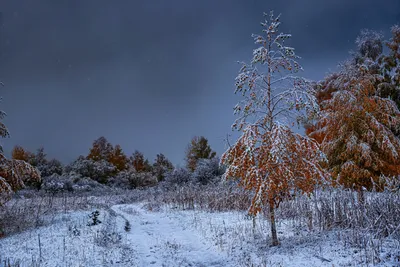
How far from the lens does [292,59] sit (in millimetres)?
8047

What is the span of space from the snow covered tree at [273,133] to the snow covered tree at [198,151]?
4060 centimetres

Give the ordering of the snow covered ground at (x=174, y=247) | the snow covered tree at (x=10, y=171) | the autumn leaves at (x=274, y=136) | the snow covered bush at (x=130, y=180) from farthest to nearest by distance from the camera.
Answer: the snow covered bush at (x=130, y=180) → the snow covered tree at (x=10, y=171) → the autumn leaves at (x=274, y=136) → the snow covered ground at (x=174, y=247)

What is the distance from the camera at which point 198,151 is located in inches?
1935

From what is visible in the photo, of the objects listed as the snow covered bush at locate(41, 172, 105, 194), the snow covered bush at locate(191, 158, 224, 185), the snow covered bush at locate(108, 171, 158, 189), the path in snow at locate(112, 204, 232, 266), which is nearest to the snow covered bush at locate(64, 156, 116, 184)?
the snow covered bush at locate(108, 171, 158, 189)

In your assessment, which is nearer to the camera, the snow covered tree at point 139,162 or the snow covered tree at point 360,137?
the snow covered tree at point 360,137

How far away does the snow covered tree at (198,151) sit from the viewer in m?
48.9

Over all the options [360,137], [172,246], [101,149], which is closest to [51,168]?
[101,149]

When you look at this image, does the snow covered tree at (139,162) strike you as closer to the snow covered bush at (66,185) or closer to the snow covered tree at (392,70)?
the snow covered bush at (66,185)

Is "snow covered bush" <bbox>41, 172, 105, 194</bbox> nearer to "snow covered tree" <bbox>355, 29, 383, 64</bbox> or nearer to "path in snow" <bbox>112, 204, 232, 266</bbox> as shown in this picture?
"path in snow" <bbox>112, 204, 232, 266</bbox>

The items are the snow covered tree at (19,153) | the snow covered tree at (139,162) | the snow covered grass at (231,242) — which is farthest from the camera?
the snow covered tree at (139,162)

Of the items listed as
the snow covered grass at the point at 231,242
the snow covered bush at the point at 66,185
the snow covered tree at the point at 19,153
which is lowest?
the snow covered grass at the point at 231,242

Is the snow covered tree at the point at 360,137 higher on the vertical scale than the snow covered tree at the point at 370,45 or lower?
lower

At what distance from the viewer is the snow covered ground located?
263 inches

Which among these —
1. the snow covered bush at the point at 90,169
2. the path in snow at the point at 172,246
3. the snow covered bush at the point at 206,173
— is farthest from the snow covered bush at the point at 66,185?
the path in snow at the point at 172,246
